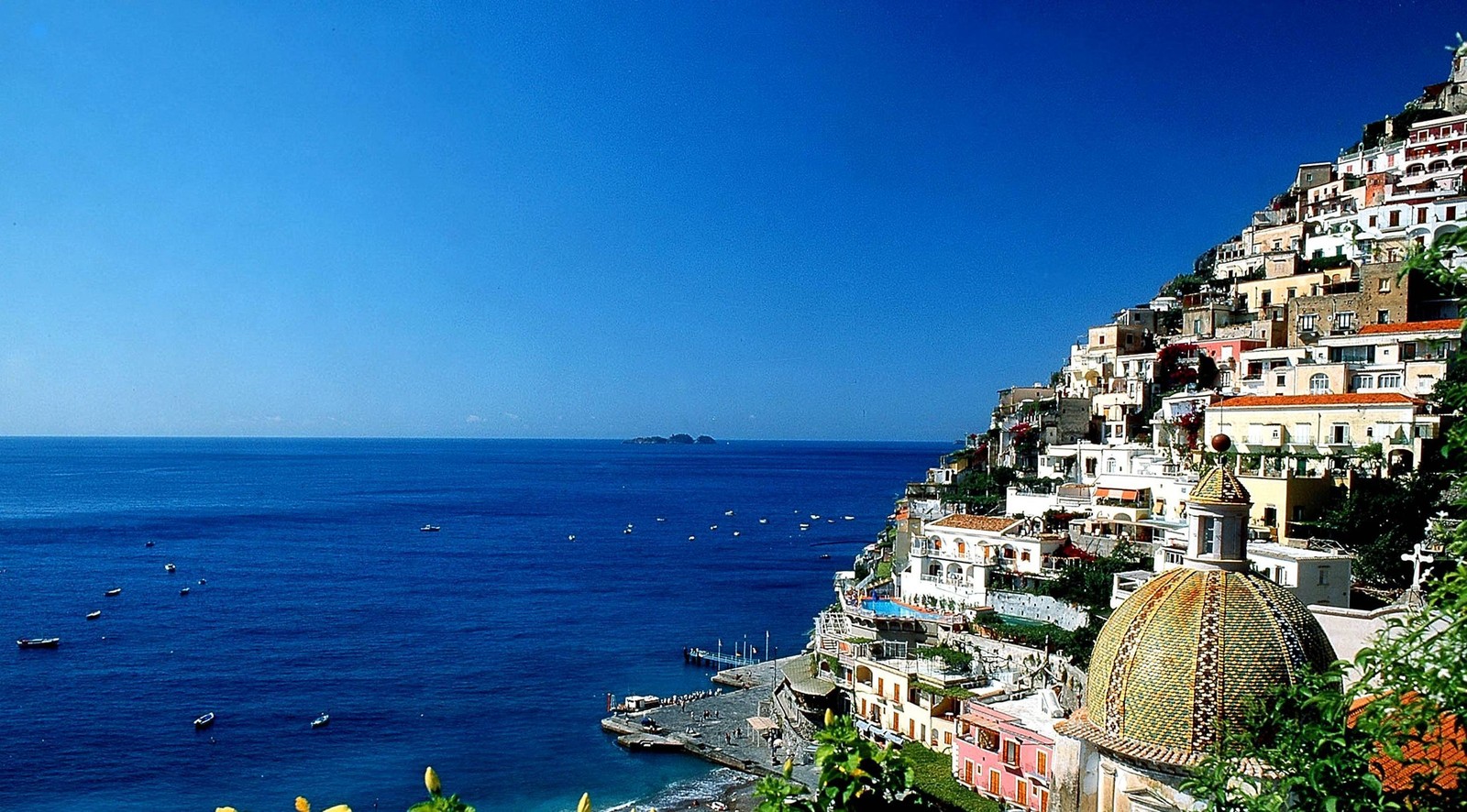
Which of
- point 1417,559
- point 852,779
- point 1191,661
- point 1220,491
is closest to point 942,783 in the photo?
point 1417,559

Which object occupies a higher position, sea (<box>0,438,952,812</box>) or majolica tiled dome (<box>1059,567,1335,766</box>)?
majolica tiled dome (<box>1059,567,1335,766</box>)

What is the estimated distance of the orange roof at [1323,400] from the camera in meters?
30.4

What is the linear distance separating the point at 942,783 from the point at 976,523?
12.5 m

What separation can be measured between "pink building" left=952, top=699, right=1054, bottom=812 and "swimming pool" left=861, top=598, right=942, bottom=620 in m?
7.59

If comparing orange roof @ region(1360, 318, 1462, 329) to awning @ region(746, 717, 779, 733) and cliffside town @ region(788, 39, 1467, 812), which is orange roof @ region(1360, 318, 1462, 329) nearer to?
cliffside town @ region(788, 39, 1467, 812)

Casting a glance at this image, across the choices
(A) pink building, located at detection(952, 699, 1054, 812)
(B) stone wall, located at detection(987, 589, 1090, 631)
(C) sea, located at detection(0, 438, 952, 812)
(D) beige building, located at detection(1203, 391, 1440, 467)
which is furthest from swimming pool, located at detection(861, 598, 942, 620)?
(D) beige building, located at detection(1203, 391, 1440, 467)

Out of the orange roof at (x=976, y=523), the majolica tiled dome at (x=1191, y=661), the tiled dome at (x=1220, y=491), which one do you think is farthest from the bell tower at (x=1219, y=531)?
the orange roof at (x=976, y=523)

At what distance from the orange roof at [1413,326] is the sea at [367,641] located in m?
27.5

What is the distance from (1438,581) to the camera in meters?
7.14

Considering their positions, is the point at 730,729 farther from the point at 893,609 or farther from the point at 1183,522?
the point at 1183,522

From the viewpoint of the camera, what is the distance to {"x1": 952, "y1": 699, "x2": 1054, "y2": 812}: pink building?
22656 mm

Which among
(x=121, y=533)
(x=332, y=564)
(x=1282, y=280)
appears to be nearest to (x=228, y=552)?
(x=332, y=564)

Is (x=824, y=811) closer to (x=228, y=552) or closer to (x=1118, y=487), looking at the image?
(x=1118, y=487)

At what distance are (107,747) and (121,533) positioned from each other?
2396 inches
